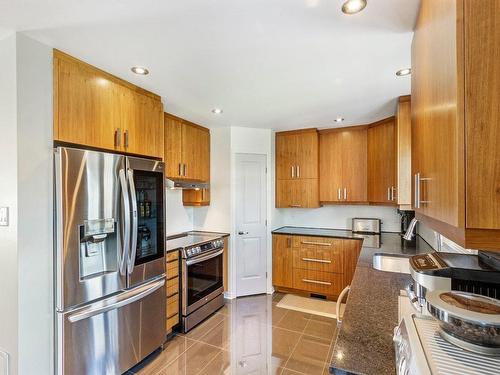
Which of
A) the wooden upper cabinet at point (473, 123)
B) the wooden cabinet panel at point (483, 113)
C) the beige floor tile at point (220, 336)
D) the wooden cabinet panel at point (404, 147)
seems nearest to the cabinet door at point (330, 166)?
the wooden cabinet panel at point (404, 147)

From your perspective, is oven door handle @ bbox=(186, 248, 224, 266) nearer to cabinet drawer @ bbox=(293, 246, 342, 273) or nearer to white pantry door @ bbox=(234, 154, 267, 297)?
white pantry door @ bbox=(234, 154, 267, 297)

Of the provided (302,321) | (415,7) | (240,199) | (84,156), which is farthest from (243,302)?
(415,7)

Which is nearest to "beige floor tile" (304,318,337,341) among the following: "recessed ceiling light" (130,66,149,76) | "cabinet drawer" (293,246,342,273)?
"cabinet drawer" (293,246,342,273)

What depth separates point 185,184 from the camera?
3027 millimetres

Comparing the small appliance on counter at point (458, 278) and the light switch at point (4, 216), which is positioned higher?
the light switch at point (4, 216)

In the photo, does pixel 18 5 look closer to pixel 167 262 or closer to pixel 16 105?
pixel 16 105

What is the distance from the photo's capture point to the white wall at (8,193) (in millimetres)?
1508

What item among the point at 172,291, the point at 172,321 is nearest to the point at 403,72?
the point at 172,291

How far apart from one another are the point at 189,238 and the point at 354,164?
248 centimetres

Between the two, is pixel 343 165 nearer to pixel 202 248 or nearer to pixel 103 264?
pixel 202 248

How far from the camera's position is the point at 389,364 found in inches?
35.2

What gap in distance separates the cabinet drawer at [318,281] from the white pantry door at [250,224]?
1.60 ft

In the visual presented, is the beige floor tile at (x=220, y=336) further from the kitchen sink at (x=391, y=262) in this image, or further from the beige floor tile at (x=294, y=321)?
the kitchen sink at (x=391, y=262)

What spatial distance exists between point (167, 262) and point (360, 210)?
2.85 m
